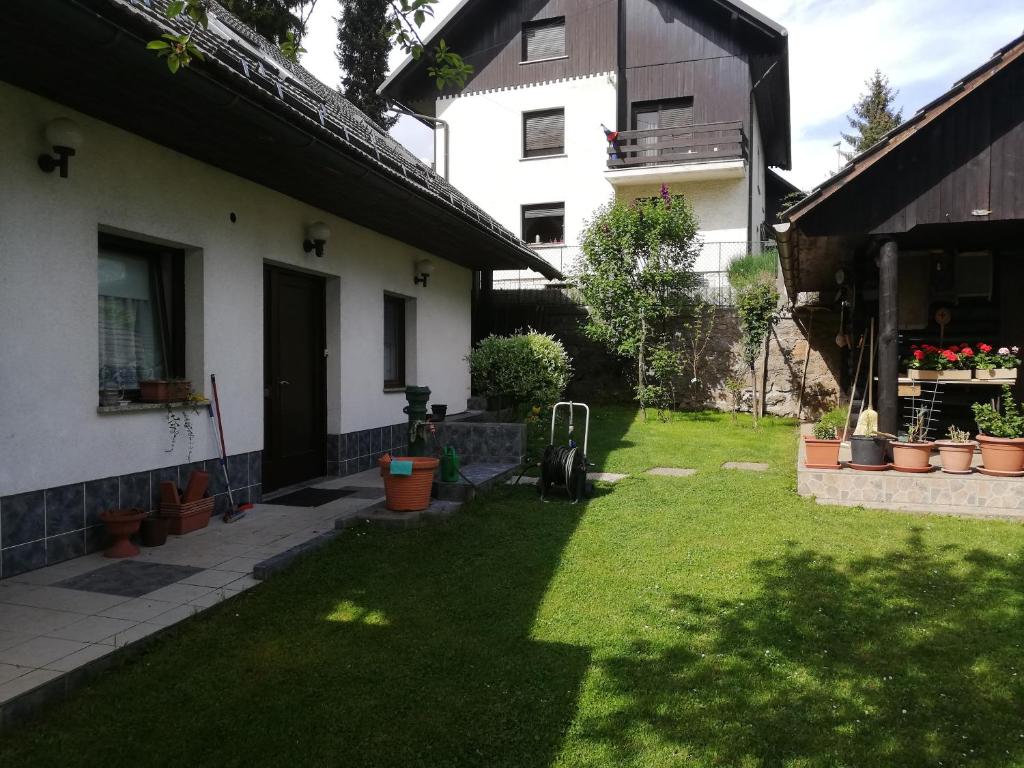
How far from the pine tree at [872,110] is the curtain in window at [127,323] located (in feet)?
103

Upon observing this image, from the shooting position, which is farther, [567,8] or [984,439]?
[567,8]

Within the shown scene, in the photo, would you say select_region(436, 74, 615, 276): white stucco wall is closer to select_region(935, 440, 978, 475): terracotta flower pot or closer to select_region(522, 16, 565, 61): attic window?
select_region(522, 16, 565, 61): attic window

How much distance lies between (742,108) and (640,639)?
57.5 feet

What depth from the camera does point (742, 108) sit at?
712 inches

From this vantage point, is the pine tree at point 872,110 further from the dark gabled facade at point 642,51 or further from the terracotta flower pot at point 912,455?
the terracotta flower pot at point 912,455

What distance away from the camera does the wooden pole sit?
6.93m

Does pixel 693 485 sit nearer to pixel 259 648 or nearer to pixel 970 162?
pixel 970 162

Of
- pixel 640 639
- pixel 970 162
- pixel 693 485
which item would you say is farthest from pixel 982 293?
pixel 640 639

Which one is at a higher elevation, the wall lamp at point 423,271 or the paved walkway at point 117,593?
the wall lamp at point 423,271

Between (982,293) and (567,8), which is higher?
(567,8)

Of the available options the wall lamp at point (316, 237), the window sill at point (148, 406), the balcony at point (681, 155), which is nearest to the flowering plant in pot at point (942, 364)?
the wall lamp at point (316, 237)

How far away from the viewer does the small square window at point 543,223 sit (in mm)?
19688

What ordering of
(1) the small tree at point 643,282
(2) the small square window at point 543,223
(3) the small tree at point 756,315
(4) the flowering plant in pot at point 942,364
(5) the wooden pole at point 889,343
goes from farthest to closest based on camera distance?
1. (2) the small square window at point 543,223
2. (1) the small tree at point 643,282
3. (3) the small tree at point 756,315
4. (4) the flowering plant in pot at point 942,364
5. (5) the wooden pole at point 889,343

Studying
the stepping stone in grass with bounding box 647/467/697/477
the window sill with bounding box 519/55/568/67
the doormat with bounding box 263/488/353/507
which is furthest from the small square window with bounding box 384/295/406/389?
the window sill with bounding box 519/55/568/67
